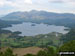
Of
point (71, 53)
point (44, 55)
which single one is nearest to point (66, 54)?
point (71, 53)

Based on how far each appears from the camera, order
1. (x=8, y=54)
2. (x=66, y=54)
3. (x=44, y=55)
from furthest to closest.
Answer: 1. (x=8, y=54)
2. (x=44, y=55)
3. (x=66, y=54)

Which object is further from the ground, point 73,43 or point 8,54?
point 73,43

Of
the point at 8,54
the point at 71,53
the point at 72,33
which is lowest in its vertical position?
the point at 72,33

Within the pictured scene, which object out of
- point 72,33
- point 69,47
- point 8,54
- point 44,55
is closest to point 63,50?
point 69,47

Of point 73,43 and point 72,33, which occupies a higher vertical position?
point 73,43

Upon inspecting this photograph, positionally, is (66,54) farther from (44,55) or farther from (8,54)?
(8,54)

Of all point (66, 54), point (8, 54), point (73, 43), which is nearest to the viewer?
point (66, 54)

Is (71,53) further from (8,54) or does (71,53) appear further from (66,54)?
(8,54)

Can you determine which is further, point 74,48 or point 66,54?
point 74,48

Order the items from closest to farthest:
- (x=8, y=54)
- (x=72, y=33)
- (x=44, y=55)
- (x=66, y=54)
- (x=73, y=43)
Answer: (x=66, y=54)
(x=73, y=43)
(x=44, y=55)
(x=8, y=54)
(x=72, y=33)
